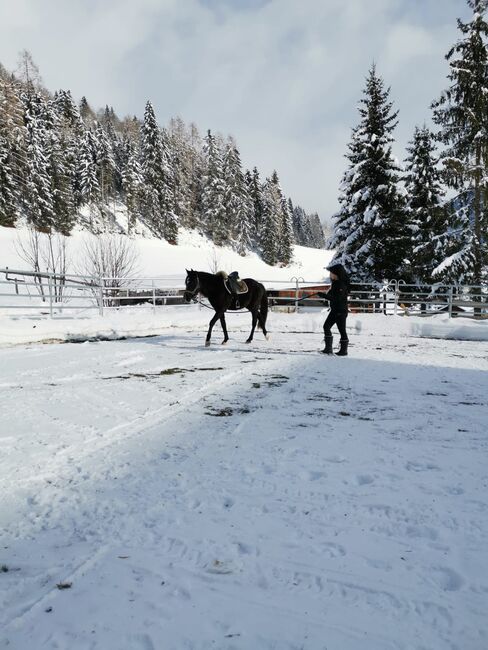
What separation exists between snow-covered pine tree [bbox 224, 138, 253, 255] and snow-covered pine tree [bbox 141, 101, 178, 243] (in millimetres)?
9171

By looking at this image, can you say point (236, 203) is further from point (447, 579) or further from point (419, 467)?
point (447, 579)

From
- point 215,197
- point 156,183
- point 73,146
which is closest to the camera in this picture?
point 156,183

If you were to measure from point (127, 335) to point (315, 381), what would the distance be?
8378 mm

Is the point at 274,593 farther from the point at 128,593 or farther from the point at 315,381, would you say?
the point at 315,381

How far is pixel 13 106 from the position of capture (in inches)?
1396

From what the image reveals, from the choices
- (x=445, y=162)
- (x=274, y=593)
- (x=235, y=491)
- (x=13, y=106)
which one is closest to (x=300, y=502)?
(x=235, y=491)

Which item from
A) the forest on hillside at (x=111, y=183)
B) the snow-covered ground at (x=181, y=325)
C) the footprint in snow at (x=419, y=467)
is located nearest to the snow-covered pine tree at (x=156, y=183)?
the forest on hillside at (x=111, y=183)

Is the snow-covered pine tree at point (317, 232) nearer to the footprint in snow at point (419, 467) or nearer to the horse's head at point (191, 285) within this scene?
the horse's head at point (191, 285)

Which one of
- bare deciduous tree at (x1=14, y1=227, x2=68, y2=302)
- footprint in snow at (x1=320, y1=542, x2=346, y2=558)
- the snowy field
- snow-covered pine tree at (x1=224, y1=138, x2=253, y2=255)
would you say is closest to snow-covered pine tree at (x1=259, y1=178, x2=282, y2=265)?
snow-covered pine tree at (x1=224, y1=138, x2=253, y2=255)

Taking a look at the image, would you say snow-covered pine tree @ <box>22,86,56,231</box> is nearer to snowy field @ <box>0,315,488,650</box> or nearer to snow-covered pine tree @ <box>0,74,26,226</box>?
snow-covered pine tree @ <box>0,74,26,226</box>

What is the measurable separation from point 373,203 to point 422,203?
4865 mm

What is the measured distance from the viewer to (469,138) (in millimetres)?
17000

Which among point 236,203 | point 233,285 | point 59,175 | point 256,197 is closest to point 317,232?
point 256,197

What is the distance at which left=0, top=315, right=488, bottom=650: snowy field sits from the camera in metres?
1.63
